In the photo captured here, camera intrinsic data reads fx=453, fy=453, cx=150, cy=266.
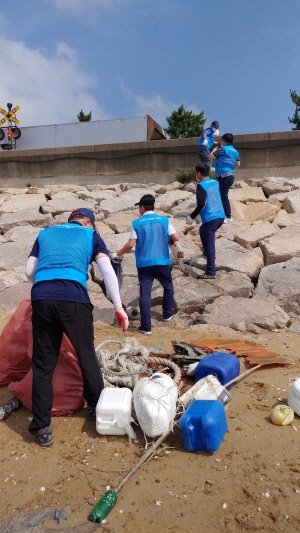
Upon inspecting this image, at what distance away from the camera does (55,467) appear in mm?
2773

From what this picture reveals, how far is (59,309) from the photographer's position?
2.98 metres

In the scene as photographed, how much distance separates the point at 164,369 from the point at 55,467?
1.32m

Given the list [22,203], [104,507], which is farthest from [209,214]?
[22,203]

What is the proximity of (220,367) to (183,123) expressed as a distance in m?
28.6

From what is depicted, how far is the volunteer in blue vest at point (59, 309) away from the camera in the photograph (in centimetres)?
301

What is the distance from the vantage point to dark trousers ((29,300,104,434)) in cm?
300

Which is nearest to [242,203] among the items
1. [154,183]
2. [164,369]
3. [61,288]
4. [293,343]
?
[154,183]

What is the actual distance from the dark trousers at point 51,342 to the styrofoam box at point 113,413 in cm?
22

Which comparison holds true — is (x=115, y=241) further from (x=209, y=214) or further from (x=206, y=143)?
(x=206, y=143)

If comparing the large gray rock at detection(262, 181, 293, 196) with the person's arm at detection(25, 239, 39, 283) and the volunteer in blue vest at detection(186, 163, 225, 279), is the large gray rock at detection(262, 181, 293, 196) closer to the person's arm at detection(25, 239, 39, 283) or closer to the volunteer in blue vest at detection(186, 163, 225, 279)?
the volunteer in blue vest at detection(186, 163, 225, 279)

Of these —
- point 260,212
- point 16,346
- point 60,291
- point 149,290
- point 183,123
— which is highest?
point 183,123

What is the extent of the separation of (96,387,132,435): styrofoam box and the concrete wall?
9.48m

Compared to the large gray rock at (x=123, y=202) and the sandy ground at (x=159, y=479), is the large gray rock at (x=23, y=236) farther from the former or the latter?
the sandy ground at (x=159, y=479)

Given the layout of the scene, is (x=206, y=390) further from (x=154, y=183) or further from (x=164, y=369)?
(x=154, y=183)
